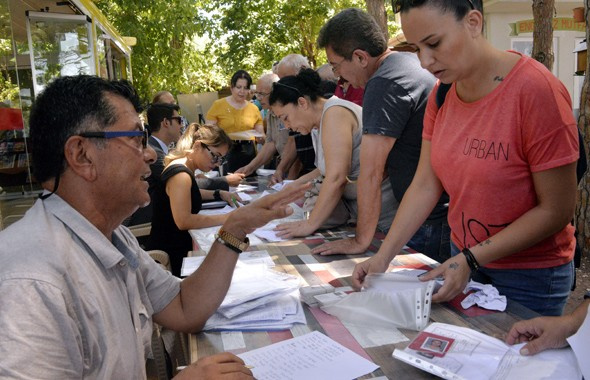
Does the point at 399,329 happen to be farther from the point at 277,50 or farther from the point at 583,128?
the point at 277,50

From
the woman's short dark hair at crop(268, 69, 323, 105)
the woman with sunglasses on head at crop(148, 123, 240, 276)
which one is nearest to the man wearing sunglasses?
the woman's short dark hair at crop(268, 69, 323, 105)

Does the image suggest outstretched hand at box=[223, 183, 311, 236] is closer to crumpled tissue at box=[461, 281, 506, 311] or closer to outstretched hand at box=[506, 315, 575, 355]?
crumpled tissue at box=[461, 281, 506, 311]

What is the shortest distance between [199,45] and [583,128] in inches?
529

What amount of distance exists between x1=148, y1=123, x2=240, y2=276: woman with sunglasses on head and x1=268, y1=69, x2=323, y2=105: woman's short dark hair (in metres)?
0.79

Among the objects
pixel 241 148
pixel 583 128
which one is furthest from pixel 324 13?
pixel 583 128

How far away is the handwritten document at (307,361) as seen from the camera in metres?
1.23

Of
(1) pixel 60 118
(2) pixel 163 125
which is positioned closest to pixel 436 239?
(1) pixel 60 118

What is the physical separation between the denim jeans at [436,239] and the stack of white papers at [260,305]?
732 millimetres

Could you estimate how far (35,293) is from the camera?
1.00m

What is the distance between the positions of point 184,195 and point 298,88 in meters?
0.98

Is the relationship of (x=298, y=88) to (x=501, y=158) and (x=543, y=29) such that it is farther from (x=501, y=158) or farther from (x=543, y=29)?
(x=543, y=29)

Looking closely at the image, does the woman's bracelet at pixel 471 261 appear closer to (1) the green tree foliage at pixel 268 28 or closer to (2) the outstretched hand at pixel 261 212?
(2) the outstretched hand at pixel 261 212

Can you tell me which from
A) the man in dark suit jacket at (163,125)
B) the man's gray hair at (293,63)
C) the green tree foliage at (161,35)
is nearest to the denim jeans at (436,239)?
the man's gray hair at (293,63)

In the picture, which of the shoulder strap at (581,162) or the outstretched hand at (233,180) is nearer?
the shoulder strap at (581,162)
